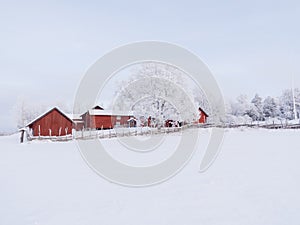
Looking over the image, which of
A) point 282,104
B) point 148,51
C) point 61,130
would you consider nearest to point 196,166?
point 148,51

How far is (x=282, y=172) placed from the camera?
23.0ft

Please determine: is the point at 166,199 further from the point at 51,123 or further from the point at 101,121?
the point at 101,121

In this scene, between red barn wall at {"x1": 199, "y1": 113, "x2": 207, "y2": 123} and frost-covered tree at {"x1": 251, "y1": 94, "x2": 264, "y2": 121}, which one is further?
frost-covered tree at {"x1": 251, "y1": 94, "x2": 264, "y2": 121}

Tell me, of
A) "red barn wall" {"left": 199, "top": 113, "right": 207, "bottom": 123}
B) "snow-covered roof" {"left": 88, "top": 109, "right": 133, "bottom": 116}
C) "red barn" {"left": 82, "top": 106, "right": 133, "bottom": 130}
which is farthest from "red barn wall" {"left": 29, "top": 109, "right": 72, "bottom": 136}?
"red barn wall" {"left": 199, "top": 113, "right": 207, "bottom": 123}

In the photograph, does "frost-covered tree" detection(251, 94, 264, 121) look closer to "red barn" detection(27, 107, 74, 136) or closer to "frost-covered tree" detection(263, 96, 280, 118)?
"frost-covered tree" detection(263, 96, 280, 118)

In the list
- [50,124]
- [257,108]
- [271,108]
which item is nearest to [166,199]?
[50,124]

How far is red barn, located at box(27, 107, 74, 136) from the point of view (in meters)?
28.4

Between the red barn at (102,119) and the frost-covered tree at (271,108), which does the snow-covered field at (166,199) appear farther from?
the frost-covered tree at (271,108)

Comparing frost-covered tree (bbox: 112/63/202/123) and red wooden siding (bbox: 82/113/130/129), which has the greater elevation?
frost-covered tree (bbox: 112/63/202/123)

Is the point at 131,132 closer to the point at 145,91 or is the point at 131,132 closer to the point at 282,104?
the point at 145,91

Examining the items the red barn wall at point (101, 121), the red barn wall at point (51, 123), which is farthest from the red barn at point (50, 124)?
the red barn wall at point (101, 121)

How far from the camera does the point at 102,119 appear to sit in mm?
37938

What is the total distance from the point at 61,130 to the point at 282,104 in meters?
42.0

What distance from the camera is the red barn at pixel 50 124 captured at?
2841 centimetres
